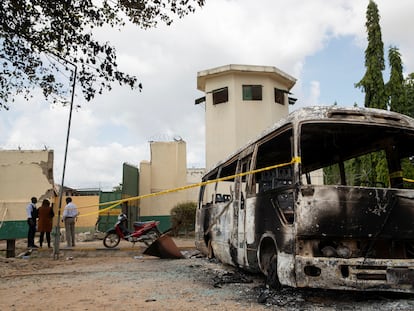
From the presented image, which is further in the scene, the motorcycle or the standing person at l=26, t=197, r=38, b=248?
the motorcycle

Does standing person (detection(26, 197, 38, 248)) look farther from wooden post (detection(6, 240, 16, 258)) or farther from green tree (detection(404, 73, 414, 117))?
green tree (detection(404, 73, 414, 117))

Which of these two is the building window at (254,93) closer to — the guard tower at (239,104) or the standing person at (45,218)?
the guard tower at (239,104)

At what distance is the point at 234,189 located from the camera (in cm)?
762

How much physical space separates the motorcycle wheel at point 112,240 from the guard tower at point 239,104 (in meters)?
9.22

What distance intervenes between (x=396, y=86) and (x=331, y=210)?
2068cm

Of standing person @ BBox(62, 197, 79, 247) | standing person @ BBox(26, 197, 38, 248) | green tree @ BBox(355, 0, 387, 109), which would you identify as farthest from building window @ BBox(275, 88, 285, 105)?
standing person @ BBox(26, 197, 38, 248)

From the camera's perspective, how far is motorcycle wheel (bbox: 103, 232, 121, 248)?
14320 millimetres

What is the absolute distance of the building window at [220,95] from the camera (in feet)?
74.2

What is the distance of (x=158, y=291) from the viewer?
639 centimetres

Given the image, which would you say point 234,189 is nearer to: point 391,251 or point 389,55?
point 391,251

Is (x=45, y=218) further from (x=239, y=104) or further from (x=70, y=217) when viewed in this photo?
(x=239, y=104)

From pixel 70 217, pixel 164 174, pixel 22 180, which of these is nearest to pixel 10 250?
pixel 70 217

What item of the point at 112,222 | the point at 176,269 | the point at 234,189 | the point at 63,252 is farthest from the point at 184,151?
the point at 234,189

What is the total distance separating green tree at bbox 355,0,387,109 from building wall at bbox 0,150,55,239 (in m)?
16.3
